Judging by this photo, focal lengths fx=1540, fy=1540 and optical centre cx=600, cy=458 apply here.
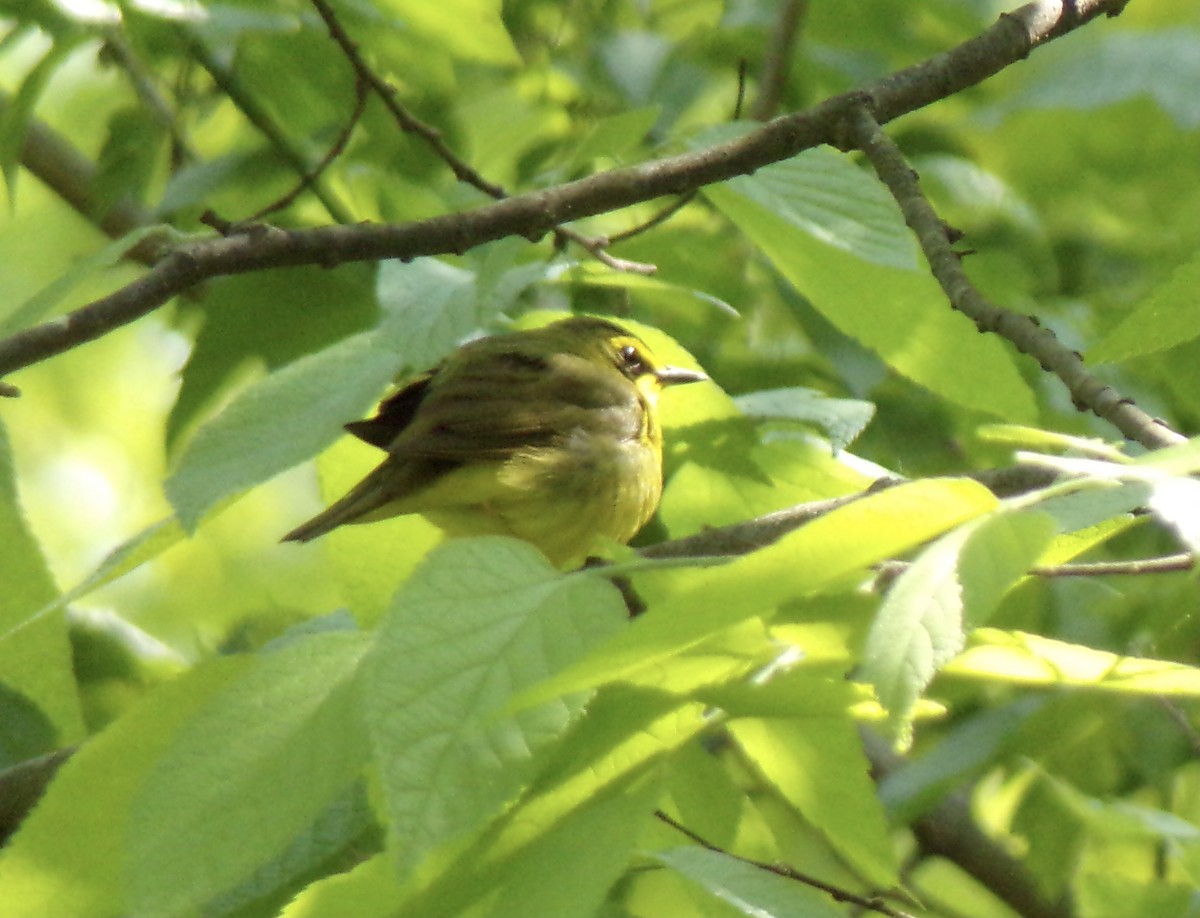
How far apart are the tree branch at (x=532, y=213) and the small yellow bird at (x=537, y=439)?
3.04ft

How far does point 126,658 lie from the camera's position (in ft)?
9.36

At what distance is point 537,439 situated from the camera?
3211 mm

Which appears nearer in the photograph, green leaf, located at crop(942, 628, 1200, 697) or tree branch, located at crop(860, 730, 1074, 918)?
green leaf, located at crop(942, 628, 1200, 697)

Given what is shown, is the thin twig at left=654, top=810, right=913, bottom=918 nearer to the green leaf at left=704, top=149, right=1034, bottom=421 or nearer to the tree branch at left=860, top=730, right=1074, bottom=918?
the green leaf at left=704, top=149, right=1034, bottom=421

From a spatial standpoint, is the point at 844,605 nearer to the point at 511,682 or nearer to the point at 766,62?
the point at 511,682

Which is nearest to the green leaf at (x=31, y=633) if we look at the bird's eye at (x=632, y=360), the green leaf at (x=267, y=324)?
the green leaf at (x=267, y=324)

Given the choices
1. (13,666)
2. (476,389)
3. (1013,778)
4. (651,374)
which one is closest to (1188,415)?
(1013,778)

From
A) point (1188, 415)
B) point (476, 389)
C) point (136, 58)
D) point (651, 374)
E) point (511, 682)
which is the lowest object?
point (1188, 415)

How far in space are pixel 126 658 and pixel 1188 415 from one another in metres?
2.60

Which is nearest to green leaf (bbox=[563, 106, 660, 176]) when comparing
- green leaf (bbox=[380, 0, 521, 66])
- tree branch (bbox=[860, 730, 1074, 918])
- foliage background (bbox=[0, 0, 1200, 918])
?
foliage background (bbox=[0, 0, 1200, 918])

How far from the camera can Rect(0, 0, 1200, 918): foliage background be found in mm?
1101

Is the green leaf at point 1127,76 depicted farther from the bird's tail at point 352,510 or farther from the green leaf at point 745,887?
the green leaf at point 745,887

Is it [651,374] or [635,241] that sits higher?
[635,241]

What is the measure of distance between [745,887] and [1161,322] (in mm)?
716
